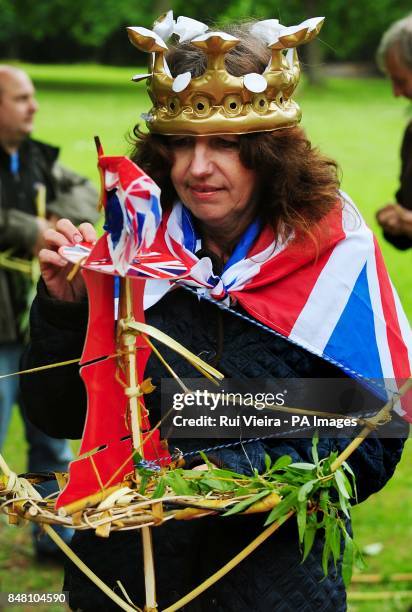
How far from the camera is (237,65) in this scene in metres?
2.70

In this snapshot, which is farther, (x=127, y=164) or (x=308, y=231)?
(x=308, y=231)

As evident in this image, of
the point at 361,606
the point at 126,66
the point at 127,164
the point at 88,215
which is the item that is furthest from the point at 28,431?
the point at 126,66

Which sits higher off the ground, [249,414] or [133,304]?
[133,304]

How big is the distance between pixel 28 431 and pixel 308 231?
2975mm

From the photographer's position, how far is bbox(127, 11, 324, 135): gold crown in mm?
2615

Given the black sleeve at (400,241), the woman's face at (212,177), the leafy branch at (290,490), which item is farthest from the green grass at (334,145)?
the leafy branch at (290,490)

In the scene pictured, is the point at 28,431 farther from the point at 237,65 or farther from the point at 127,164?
the point at 127,164

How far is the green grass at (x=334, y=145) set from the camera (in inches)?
209

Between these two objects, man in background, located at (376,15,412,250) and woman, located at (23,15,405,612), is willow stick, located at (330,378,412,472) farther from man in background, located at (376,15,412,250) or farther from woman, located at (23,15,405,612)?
man in background, located at (376,15,412,250)

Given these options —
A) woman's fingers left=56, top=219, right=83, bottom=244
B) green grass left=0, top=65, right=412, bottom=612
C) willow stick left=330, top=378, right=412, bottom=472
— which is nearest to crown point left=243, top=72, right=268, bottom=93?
green grass left=0, top=65, right=412, bottom=612

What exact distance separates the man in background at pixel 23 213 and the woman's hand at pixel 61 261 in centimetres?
259

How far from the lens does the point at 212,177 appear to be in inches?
103

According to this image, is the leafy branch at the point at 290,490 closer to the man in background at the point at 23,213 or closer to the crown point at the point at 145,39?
the crown point at the point at 145,39

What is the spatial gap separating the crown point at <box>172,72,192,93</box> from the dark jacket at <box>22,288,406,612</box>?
50 centimetres
